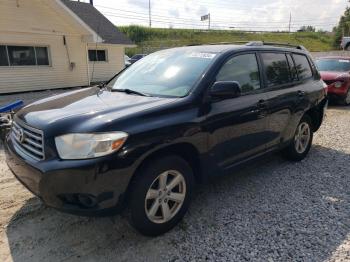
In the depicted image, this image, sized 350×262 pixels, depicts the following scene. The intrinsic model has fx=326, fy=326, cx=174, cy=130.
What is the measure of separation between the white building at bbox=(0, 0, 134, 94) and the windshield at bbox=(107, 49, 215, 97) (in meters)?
11.1

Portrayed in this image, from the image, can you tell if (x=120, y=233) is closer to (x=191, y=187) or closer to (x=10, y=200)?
(x=191, y=187)

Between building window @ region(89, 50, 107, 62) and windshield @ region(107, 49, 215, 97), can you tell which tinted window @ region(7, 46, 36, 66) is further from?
windshield @ region(107, 49, 215, 97)

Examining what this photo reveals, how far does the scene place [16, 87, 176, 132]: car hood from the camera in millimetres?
2839

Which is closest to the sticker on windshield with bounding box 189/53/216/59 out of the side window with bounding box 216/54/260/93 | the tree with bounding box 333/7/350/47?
the side window with bounding box 216/54/260/93

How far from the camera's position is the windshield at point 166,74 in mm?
3486

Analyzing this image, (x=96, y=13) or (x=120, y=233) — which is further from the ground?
(x=96, y=13)

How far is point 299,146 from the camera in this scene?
5.27 meters

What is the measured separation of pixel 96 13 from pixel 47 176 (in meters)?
19.6

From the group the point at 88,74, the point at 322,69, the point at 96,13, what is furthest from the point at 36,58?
the point at 322,69

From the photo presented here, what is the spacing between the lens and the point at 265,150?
14.2 feet

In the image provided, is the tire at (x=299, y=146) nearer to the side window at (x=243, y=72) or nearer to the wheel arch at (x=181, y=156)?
the side window at (x=243, y=72)

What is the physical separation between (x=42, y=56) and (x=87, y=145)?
45.3 feet

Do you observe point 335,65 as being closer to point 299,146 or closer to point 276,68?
point 299,146

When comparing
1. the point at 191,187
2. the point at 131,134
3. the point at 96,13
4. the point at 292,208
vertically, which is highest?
the point at 96,13
